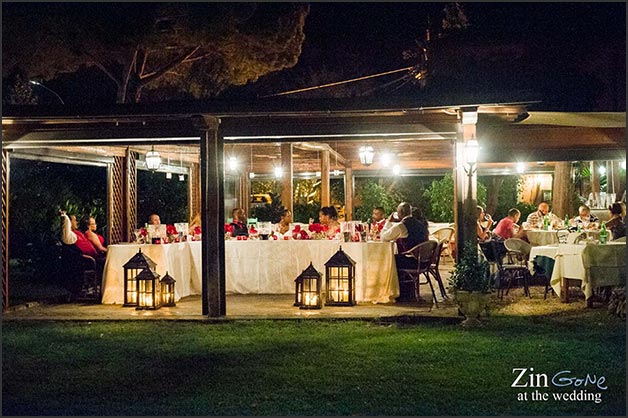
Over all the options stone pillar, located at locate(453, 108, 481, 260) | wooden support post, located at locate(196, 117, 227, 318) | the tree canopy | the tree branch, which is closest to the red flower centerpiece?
wooden support post, located at locate(196, 117, 227, 318)

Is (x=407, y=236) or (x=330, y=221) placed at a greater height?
(x=330, y=221)

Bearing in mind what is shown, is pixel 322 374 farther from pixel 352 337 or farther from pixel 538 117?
pixel 538 117

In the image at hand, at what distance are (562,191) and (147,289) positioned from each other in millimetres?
11530

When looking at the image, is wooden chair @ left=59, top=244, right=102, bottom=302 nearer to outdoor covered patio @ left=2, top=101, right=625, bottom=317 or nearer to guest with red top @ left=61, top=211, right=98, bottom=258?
guest with red top @ left=61, top=211, right=98, bottom=258

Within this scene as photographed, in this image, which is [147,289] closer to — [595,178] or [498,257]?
[498,257]

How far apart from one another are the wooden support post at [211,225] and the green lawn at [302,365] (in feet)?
1.42

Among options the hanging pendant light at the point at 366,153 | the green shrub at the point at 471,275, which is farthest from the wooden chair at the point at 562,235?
the green shrub at the point at 471,275

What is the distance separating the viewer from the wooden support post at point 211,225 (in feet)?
Answer: 30.9

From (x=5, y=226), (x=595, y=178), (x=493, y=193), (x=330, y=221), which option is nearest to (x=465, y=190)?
(x=330, y=221)

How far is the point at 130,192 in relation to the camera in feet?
48.6

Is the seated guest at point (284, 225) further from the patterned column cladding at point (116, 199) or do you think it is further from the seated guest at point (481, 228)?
the patterned column cladding at point (116, 199)

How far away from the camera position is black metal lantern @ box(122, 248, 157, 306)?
1009 centimetres

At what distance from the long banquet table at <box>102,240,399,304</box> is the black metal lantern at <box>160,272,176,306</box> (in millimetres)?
272

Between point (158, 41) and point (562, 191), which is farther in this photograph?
point (158, 41)
